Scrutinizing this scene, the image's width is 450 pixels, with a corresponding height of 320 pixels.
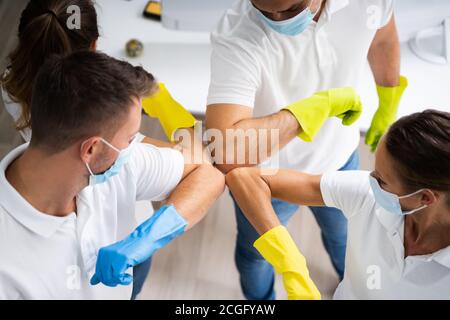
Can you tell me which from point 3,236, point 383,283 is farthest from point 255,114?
point 3,236

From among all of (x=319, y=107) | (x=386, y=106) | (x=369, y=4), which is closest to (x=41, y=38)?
(x=319, y=107)

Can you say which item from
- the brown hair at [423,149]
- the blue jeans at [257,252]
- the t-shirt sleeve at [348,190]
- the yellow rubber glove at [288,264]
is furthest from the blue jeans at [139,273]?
the brown hair at [423,149]

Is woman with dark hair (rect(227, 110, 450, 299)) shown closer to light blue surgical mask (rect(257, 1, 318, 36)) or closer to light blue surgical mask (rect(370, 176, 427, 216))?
light blue surgical mask (rect(370, 176, 427, 216))

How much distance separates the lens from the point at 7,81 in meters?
1.45

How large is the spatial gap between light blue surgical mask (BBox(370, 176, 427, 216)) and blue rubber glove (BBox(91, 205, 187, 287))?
1.42 ft

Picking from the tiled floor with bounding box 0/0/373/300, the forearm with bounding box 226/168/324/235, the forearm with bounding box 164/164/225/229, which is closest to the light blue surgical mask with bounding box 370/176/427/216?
the forearm with bounding box 226/168/324/235

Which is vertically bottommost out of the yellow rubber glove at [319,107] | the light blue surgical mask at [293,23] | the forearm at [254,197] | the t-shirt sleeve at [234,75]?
the forearm at [254,197]

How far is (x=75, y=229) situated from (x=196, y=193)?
0.30 m

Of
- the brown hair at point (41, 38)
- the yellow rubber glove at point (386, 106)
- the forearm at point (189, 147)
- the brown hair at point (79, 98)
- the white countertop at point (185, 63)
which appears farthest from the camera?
the white countertop at point (185, 63)

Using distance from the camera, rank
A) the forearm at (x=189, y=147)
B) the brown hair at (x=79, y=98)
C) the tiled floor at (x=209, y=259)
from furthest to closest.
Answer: the tiled floor at (x=209, y=259)
the forearm at (x=189, y=147)
the brown hair at (x=79, y=98)

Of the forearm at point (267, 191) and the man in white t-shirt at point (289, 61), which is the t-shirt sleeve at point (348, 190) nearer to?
the forearm at point (267, 191)

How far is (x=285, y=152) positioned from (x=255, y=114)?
142 mm

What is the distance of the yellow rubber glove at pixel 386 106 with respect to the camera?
1804 mm

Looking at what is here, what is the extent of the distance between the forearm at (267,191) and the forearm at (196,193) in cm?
6
